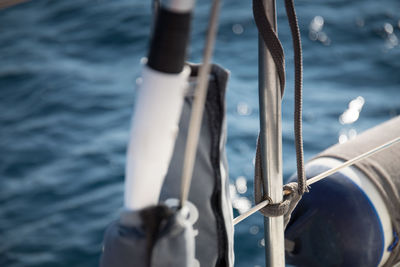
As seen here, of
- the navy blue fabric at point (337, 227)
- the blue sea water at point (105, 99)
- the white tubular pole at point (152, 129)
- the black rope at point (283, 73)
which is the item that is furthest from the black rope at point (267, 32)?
the blue sea water at point (105, 99)

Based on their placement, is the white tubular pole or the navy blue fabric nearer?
the white tubular pole

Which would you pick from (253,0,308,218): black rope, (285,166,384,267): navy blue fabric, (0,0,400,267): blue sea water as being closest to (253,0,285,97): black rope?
(253,0,308,218): black rope

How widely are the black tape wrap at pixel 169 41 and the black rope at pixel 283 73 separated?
0.75ft

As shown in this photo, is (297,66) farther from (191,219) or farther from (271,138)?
(191,219)

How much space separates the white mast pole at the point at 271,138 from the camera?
649 mm

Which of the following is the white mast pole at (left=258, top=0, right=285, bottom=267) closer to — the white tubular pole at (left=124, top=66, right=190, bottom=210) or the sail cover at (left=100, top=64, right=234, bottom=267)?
the sail cover at (left=100, top=64, right=234, bottom=267)

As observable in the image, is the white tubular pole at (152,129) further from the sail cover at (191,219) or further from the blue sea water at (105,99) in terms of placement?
the blue sea water at (105,99)

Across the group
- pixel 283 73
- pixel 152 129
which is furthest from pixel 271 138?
pixel 152 129

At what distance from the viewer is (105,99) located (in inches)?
116

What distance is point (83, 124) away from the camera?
9.11 ft

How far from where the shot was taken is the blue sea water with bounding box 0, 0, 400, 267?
221cm


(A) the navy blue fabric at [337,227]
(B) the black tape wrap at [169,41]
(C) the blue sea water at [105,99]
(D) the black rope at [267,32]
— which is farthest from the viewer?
(C) the blue sea water at [105,99]

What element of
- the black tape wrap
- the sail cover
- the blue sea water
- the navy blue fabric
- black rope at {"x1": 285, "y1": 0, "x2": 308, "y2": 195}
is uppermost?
the black tape wrap

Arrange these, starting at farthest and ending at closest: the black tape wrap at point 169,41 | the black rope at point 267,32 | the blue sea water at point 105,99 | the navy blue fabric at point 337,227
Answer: the blue sea water at point 105,99, the navy blue fabric at point 337,227, the black rope at point 267,32, the black tape wrap at point 169,41
